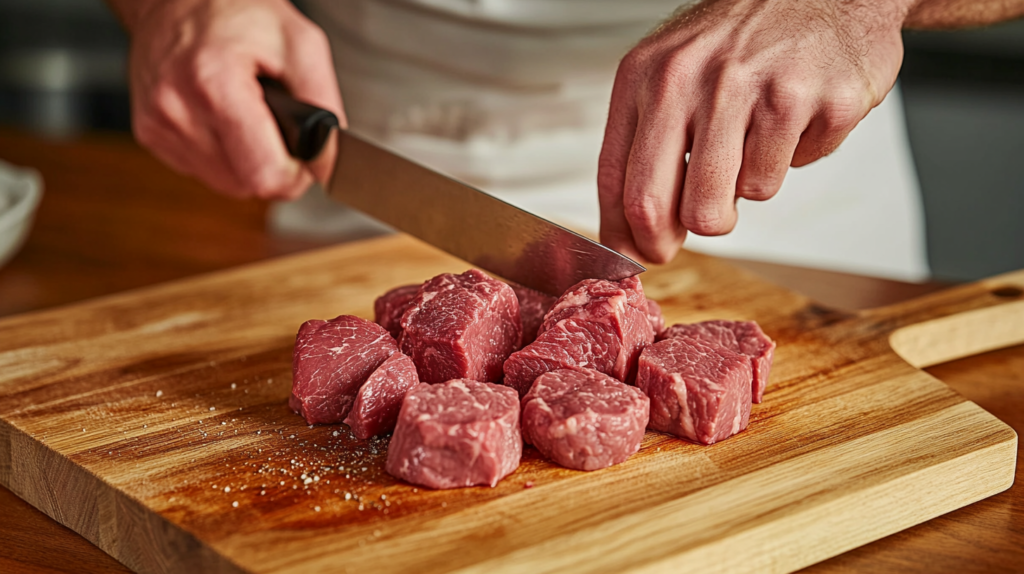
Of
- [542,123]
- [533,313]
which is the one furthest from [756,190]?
[542,123]

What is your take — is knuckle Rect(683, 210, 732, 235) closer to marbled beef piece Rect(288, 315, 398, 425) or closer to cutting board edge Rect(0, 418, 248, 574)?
→ marbled beef piece Rect(288, 315, 398, 425)

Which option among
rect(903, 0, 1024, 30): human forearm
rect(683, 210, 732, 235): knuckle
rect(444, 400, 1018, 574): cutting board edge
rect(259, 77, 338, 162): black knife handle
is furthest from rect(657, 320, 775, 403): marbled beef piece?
rect(259, 77, 338, 162): black knife handle

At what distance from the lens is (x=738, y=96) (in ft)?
7.91

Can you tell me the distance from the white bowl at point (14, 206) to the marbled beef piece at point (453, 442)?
2294 millimetres

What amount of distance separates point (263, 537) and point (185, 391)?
874 millimetres

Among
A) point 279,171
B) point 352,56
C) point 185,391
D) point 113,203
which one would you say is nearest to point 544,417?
point 185,391

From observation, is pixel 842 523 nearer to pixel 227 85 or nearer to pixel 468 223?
pixel 468 223

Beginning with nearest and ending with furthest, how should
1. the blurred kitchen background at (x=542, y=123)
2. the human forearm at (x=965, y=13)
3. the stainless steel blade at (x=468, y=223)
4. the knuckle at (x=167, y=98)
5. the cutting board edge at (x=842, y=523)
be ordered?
the cutting board edge at (x=842, y=523) < the stainless steel blade at (x=468, y=223) < the human forearm at (x=965, y=13) < the knuckle at (x=167, y=98) < the blurred kitchen background at (x=542, y=123)

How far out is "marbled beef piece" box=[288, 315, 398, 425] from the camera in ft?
8.16

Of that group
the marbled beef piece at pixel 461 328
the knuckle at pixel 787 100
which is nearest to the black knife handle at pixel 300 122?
the marbled beef piece at pixel 461 328

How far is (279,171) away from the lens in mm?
3471

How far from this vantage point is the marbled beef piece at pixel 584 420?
222cm

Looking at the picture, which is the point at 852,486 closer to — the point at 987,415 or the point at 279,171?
the point at 987,415

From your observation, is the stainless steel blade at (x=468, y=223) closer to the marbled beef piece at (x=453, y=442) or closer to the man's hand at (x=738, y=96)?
the man's hand at (x=738, y=96)
